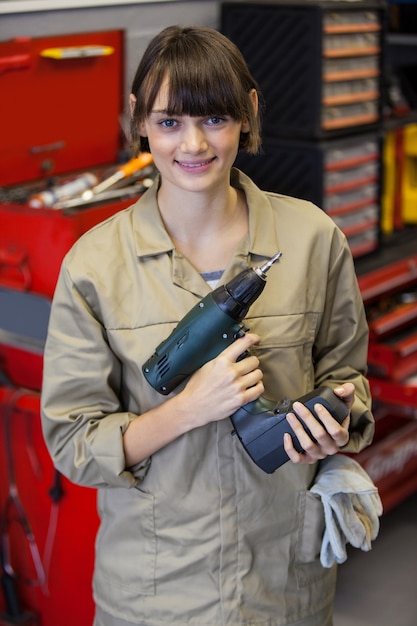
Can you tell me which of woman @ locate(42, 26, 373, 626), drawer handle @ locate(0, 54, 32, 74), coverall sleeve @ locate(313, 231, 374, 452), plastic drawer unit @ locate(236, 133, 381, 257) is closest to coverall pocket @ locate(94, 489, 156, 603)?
woman @ locate(42, 26, 373, 626)

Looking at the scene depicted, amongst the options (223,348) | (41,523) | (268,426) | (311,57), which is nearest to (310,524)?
(268,426)

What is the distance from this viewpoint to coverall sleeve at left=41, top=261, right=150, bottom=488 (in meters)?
1.40

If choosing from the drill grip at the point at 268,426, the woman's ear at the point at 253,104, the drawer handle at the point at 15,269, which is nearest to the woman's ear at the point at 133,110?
the woman's ear at the point at 253,104

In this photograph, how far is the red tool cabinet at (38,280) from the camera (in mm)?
2084

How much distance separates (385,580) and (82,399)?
1689mm

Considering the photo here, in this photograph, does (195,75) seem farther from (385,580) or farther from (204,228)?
(385,580)

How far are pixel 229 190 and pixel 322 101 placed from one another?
108cm

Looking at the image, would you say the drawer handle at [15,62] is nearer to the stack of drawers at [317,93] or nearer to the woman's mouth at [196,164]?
the stack of drawers at [317,93]

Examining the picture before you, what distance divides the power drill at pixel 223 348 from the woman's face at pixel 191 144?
15 cm

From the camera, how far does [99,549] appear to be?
1520mm

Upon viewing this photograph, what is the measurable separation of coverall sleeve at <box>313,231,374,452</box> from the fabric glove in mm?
45

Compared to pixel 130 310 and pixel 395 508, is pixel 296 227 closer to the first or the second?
pixel 130 310

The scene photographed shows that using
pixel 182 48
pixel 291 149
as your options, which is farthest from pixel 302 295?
pixel 291 149

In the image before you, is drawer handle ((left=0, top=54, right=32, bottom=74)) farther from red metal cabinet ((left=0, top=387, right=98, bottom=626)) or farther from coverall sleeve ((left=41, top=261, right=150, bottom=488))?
coverall sleeve ((left=41, top=261, right=150, bottom=488))
